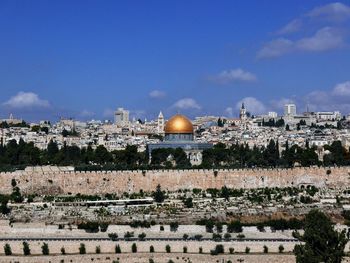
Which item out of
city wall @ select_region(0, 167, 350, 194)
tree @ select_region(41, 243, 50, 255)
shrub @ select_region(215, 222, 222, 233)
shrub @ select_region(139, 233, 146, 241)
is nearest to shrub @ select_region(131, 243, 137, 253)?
shrub @ select_region(139, 233, 146, 241)

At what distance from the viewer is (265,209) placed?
144ft

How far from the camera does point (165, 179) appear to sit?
5234 cm

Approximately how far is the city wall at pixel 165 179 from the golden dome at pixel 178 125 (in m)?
19.7

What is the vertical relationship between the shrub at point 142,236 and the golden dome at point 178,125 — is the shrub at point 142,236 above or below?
below

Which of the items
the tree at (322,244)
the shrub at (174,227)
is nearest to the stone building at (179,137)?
the shrub at (174,227)

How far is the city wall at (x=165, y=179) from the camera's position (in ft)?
168

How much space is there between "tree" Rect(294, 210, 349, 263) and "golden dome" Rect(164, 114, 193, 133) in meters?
45.6

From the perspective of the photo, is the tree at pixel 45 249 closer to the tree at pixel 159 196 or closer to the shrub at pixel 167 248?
the shrub at pixel 167 248

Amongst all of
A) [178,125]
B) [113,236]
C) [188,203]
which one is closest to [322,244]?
[113,236]

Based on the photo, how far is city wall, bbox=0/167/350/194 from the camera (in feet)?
168

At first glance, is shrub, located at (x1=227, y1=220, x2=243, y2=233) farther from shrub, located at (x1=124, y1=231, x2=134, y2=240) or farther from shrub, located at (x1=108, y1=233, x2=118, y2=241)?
shrub, located at (x1=108, y1=233, x2=118, y2=241)

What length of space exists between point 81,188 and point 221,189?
8.02 metres

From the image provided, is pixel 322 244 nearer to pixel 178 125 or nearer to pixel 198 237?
pixel 198 237

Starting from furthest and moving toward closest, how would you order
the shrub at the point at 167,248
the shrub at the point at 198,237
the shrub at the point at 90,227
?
the shrub at the point at 90,227, the shrub at the point at 198,237, the shrub at the point at 167,248
